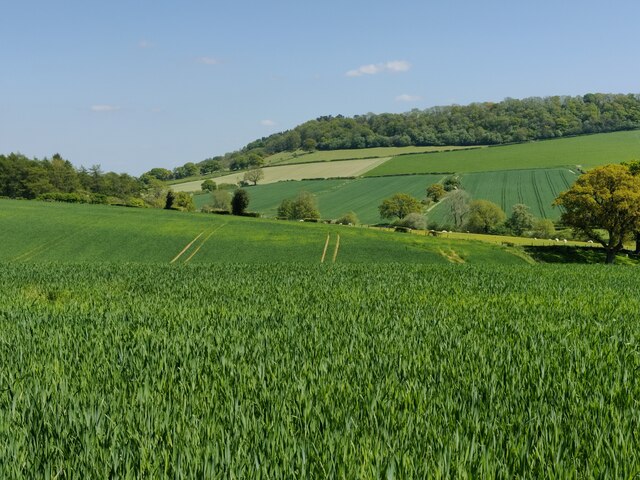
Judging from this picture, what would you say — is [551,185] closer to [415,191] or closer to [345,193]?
[415,191]

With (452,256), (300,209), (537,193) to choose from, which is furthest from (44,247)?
(537,193)

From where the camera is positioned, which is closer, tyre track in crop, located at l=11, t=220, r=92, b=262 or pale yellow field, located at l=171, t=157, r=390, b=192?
tyre track in crop, located at l=11, t=220, r=92, b=262

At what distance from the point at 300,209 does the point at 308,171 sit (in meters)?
65.0

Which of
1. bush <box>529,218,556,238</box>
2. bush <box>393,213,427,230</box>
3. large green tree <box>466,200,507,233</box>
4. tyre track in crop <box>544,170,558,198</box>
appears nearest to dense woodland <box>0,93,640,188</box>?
tyre track in crop <box>544,170,558,198</box>

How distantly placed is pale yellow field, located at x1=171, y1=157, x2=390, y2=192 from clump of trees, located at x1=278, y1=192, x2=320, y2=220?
49.4 m

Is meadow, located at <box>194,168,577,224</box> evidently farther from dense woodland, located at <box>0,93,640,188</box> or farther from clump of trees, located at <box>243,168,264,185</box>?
dense woodland, located at <box>0,93,640,188</box>

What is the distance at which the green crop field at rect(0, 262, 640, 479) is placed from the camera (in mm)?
4270

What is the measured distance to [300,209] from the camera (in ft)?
340

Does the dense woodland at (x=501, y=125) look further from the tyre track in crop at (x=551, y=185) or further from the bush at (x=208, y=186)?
the tyre track in crop at (x=551, y=185)

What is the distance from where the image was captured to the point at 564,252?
62.3 metres

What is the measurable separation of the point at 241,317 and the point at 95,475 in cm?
804

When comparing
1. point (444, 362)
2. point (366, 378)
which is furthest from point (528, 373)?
point (366, 378)

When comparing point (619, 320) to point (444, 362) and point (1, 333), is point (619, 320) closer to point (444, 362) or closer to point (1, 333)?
point (444, 362)

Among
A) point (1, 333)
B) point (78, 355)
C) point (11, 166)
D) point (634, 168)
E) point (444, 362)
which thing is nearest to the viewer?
point (444, 362)
